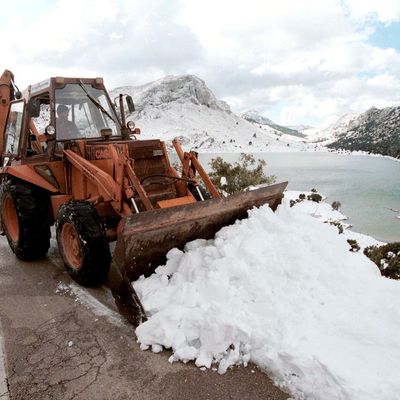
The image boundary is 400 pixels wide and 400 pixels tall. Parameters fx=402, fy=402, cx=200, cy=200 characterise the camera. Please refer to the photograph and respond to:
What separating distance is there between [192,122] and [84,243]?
16266 centimetres

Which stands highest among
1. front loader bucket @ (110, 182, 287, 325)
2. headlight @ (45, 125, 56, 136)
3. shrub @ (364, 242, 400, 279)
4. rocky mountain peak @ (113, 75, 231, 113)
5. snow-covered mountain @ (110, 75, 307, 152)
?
rocky mountain peak @ (113, 75, 231, 113)

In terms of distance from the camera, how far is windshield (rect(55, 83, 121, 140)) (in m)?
6.21

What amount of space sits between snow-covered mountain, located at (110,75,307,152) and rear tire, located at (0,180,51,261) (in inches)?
4535

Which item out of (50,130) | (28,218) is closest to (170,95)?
(50,130)

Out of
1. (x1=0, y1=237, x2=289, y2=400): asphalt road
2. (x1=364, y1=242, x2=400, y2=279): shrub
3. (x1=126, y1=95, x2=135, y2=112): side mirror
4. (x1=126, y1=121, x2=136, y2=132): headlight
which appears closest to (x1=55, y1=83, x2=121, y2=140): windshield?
(x1=126, y1=121, x2=136, y2=132): headlight

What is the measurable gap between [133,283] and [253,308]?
1.35m

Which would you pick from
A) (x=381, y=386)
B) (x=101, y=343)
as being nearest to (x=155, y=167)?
(x=101, y=343)

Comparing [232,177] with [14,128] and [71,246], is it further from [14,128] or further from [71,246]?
[71,246]

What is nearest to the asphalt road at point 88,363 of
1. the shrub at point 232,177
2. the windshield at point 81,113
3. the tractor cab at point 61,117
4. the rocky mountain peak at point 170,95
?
the tractor cab at point 61,117

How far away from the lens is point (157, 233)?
14.7ft

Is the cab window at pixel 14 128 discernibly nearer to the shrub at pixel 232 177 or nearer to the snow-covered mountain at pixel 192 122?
the shrub at pixel 232 177

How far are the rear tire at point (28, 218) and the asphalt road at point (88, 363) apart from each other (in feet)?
4.34

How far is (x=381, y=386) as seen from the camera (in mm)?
2969

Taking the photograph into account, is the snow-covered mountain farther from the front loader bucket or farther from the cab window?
the front loader bucket
